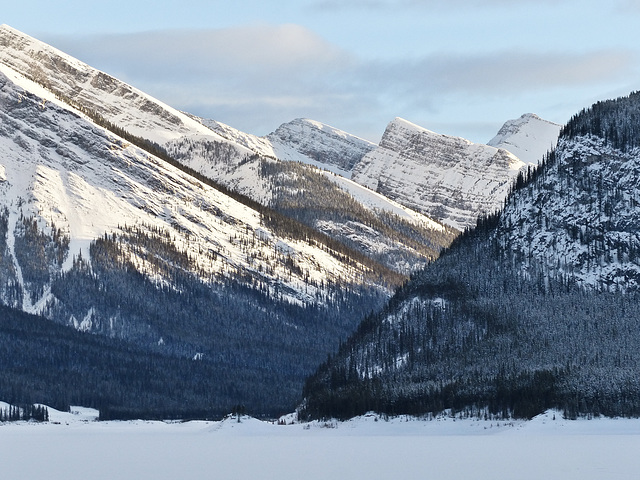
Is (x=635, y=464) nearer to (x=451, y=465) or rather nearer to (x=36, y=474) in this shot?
(x=451, y=465)

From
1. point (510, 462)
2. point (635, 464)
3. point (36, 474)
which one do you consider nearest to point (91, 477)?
point (36, 474)

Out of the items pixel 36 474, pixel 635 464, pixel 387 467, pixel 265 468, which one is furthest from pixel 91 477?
pixel 635 464

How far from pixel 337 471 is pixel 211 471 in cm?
1632

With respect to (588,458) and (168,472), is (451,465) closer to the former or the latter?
(588,458)

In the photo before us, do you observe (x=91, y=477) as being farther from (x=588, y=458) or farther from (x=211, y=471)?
(x=588, y=458)

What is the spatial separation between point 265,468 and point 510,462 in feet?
105

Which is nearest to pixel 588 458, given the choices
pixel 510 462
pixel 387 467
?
pixel 510 462

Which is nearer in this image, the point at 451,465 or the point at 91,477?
the point at 91,477

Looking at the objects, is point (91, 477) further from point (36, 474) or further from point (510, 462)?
point (510, 462)

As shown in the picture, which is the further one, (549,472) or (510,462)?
(510,462)

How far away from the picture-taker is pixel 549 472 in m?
182

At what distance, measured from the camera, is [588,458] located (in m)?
199

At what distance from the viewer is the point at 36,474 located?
18625 cm

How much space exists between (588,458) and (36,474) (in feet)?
236
